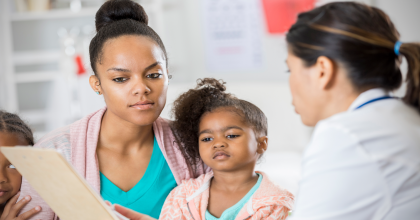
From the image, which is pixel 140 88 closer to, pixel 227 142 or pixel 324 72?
pixel 227 142

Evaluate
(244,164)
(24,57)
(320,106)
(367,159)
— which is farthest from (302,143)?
(24,57)

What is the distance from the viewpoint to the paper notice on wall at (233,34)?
3275mm

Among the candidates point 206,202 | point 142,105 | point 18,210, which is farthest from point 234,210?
point 18,210

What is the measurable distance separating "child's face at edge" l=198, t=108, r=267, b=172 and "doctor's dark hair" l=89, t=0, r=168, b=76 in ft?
1.12

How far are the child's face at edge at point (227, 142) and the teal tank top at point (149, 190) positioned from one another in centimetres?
19

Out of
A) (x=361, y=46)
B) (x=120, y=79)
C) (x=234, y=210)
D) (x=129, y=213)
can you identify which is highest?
(x=361, y=46)

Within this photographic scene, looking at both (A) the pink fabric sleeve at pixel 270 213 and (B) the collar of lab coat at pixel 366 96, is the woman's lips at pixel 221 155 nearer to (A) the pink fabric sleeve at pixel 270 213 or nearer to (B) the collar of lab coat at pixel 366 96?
(A) the pink fabric sleeve at pixel 270 213

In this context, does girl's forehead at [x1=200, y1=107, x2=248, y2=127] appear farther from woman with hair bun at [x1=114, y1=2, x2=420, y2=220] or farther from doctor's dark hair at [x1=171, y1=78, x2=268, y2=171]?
woman with hair bun at [x1=114, y1=2, x2=420, y2=220]

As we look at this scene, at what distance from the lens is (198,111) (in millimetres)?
1511

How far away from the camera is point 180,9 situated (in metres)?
3.29

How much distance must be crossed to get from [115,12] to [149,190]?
2.36 feet

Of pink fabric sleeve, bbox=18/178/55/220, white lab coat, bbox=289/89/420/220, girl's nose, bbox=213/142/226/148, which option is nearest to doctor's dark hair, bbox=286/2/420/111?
white lab coat, bbox=289/89/420/220

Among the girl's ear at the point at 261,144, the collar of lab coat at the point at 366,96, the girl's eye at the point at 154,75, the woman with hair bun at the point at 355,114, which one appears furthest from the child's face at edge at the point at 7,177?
the collar of lab coat at the point at 366,96

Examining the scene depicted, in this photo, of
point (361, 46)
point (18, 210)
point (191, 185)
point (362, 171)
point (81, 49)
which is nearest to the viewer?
point (362, 171)
